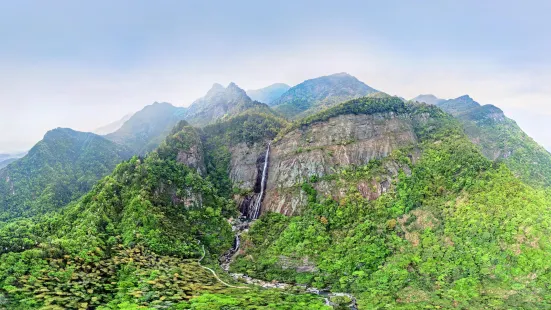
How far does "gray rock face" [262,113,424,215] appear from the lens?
80625mm

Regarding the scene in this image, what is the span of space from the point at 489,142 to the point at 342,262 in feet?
255

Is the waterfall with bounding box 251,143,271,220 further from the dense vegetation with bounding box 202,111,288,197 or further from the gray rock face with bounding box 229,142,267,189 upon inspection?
the dense vegetation with bounding box 202,111,288,197

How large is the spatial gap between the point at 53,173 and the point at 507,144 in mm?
135872

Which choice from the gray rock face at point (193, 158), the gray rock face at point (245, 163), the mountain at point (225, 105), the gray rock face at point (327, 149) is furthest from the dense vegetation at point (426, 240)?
the mountain at point (225, 105)

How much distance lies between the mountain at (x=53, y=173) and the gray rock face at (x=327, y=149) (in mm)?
57385

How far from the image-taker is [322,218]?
230ft

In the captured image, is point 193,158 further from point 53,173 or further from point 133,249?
point 53,173

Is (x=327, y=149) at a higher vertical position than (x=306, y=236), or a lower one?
higher

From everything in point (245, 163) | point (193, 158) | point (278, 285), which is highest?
point (193, 158)

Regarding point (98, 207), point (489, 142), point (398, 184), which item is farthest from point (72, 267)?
point (489, 142)

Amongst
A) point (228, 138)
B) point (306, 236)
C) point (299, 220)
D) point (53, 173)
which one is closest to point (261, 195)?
point (299, 220)

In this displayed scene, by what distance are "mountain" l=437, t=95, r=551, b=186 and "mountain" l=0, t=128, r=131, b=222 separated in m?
116

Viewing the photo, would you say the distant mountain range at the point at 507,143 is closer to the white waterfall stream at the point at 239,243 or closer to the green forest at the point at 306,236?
the green forest at the point at 306,236

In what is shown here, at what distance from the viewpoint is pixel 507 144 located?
345 ft
